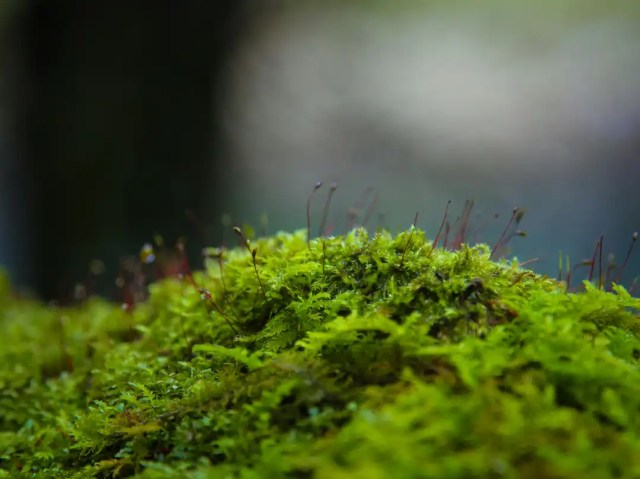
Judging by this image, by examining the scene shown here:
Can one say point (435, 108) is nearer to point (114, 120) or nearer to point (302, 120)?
point (302, 120)

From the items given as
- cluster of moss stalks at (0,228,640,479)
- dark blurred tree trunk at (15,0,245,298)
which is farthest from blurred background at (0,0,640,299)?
cluster of moss stalks at (0,228,640,479)

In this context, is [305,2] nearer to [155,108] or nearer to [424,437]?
[155,108]

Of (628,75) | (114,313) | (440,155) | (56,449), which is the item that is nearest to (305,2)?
(440,155)

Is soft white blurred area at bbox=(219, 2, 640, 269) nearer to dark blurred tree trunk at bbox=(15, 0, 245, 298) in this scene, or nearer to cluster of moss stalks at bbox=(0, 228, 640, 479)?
dark blurred tree trunk at bbox=(15, 0, 245, 298)

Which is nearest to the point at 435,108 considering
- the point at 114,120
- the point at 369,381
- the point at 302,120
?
the point at 302,120

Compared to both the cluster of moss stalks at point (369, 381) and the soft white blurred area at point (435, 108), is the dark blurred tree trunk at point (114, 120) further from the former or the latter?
the cluster of moss stalks at point (369, 381)
